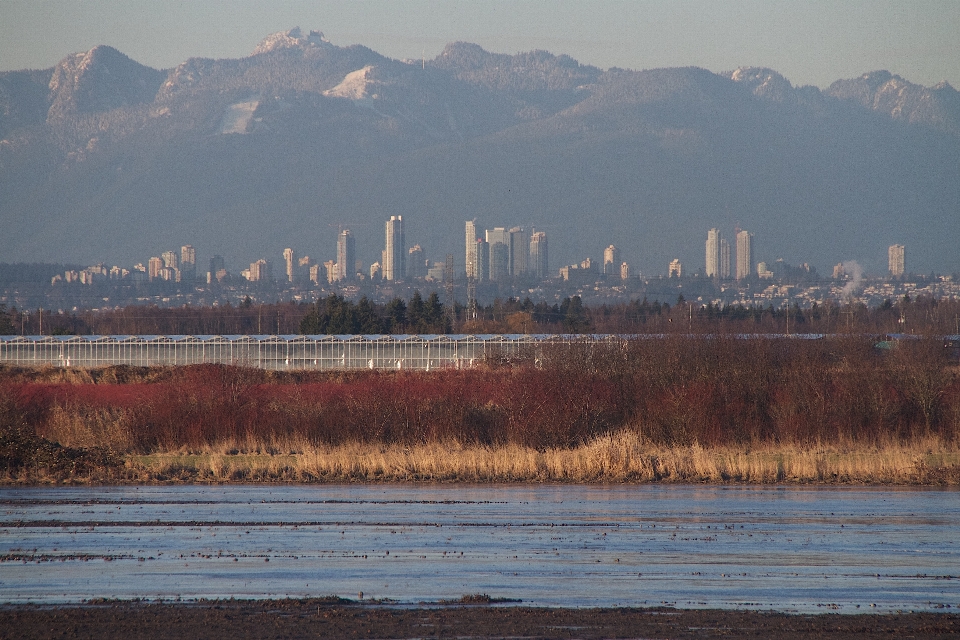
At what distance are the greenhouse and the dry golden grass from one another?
36.3 metres

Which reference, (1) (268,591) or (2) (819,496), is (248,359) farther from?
(1) (268,591)

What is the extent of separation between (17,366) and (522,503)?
2190 inches

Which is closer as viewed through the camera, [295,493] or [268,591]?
[268,591]

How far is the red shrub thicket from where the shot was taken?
3384 centimetres

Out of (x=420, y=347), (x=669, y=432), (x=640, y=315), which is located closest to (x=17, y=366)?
(x=420, y=347)

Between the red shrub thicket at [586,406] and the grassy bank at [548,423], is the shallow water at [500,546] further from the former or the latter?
the red shrub thicket at [586,406]

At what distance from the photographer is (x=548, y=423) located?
33.3 m

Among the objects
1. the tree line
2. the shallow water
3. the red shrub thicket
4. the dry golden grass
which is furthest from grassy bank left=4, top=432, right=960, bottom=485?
the tree line

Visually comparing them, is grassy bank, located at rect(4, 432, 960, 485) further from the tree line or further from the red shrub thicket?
the tree line

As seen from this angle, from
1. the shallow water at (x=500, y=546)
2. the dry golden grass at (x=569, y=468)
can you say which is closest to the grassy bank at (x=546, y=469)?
the dry golden grass at (x=569, y=468)

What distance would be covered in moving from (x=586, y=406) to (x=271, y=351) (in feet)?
132

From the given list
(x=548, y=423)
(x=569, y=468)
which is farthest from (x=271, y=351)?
(x=569, y=468)

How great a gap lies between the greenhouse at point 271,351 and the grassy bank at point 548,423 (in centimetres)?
2656

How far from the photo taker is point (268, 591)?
13445 millimetres
